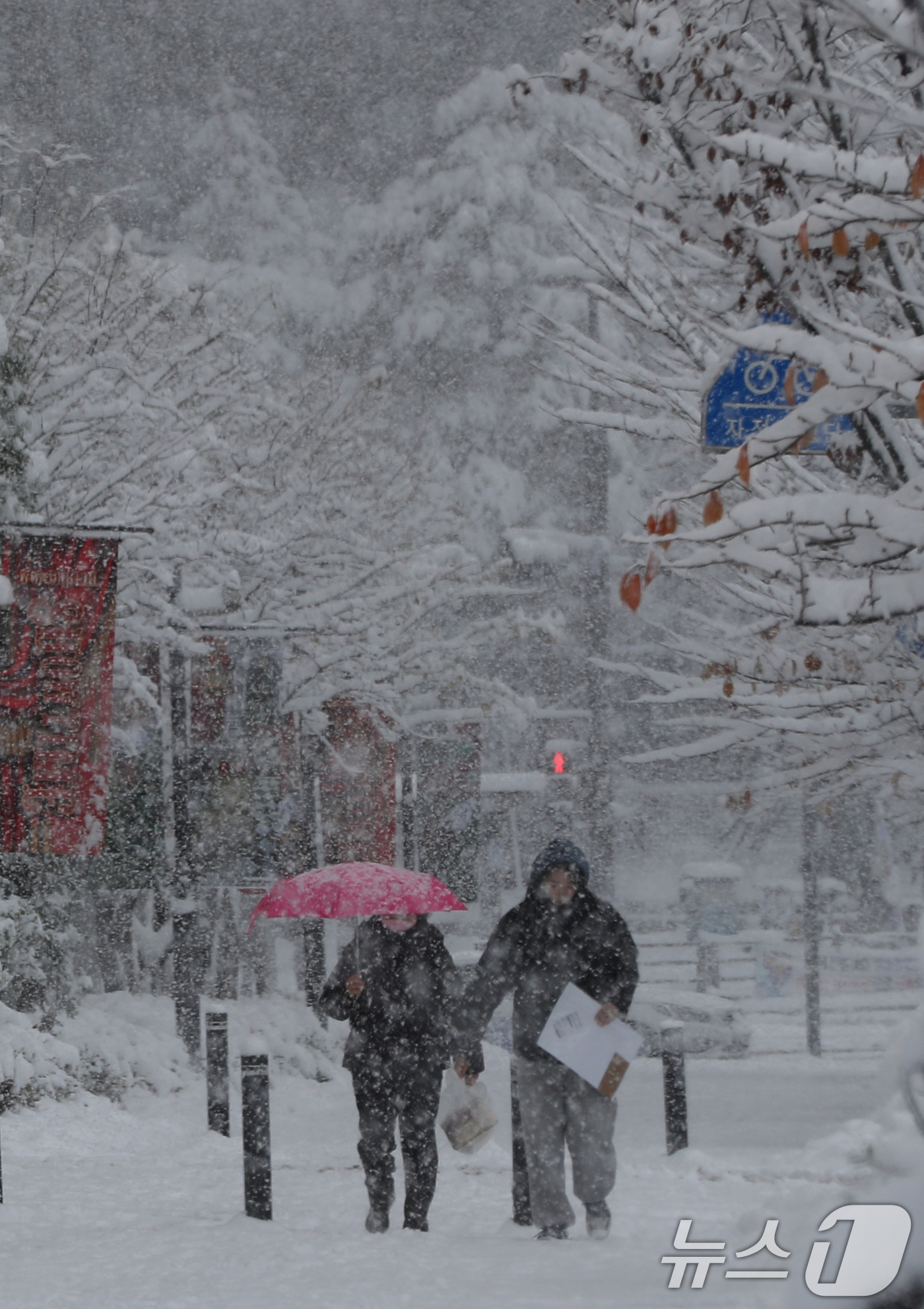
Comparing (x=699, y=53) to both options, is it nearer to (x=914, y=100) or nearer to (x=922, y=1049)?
(x=914, y=100)

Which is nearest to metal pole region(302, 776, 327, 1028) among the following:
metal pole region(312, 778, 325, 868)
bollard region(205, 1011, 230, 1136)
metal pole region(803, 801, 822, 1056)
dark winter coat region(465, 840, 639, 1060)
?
metal pole region(312, 778, 325, 868)

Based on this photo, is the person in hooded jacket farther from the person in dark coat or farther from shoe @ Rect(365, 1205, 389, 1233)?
shoe @ Rect(365, 1205, 389, 1233)

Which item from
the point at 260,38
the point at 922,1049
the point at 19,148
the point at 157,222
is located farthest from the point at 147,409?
the point at 260,38

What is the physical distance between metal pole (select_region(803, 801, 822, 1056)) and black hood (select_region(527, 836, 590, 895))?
9160 millimetres

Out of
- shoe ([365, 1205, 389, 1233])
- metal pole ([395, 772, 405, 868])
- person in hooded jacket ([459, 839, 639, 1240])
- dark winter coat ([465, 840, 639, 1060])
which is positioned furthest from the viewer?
metal pole ([395, 772, 405, 868])

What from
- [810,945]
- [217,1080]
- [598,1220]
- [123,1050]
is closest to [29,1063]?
[217,1080]

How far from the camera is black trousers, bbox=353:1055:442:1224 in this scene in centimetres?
672

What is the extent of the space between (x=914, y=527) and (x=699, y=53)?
2.01 meters

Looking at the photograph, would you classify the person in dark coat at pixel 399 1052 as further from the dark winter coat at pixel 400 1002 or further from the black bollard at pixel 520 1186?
the black bollard at pixel 520 1186

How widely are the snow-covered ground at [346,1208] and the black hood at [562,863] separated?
155cm

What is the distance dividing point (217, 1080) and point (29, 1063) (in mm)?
1433

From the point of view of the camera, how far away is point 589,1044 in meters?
6.30

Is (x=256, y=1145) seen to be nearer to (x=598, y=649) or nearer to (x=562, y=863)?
(x=562, y=863)

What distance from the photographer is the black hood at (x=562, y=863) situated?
21.5ft
